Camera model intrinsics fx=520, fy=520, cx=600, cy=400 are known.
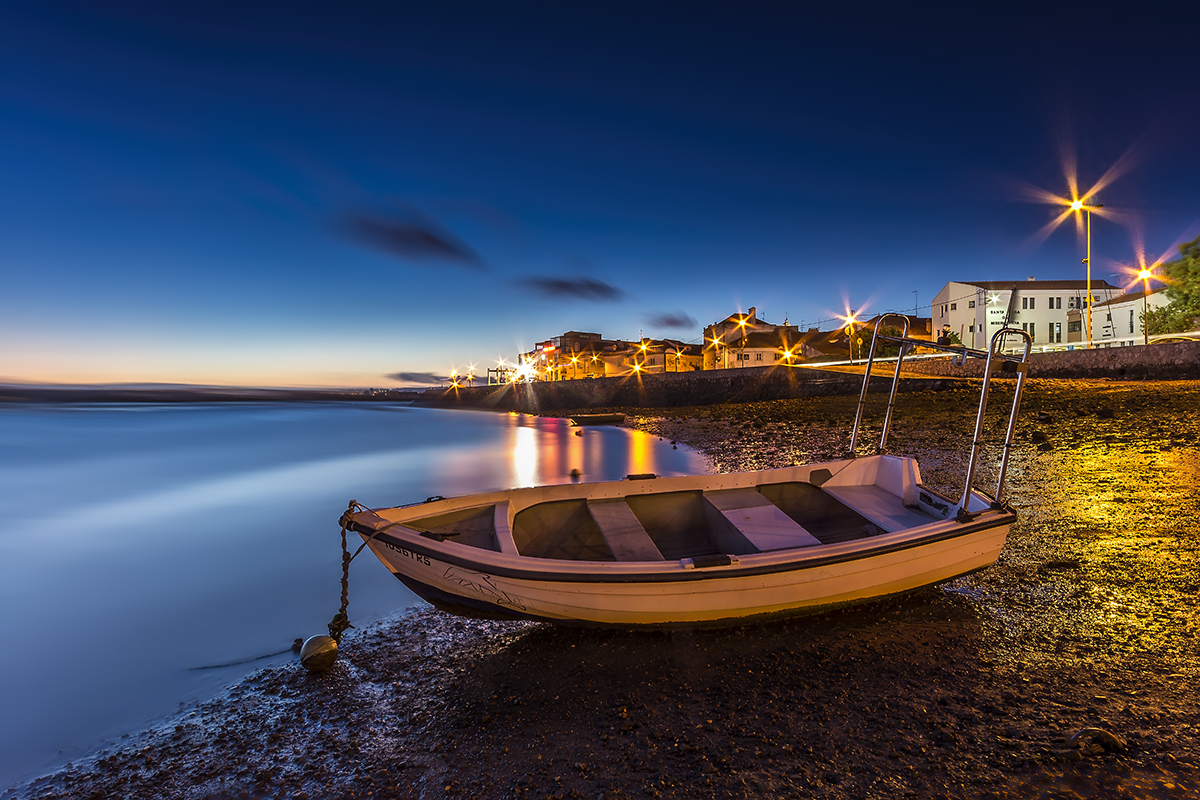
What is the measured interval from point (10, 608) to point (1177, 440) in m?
24.0

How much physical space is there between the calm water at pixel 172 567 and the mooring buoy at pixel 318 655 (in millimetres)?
1053

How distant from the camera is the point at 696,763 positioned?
11.8ft

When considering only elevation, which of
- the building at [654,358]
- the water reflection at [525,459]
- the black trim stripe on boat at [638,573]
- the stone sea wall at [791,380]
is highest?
the building at [654,358]

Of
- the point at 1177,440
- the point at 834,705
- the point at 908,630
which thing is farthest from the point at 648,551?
the point at 1177,440

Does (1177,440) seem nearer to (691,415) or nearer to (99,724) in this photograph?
(99,724)

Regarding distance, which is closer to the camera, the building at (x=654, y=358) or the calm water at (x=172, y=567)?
the calm water at (x=172, y=567)

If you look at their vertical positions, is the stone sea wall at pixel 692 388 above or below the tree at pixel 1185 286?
below

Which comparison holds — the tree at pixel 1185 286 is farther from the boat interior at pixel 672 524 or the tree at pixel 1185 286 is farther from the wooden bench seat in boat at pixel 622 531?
the wooden bench seat in boat at pixel 622 531

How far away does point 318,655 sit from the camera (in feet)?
17.0

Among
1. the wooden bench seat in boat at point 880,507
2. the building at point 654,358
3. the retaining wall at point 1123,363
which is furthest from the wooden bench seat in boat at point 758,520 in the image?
the building at point 654,358

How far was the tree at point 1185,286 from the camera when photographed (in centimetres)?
3388

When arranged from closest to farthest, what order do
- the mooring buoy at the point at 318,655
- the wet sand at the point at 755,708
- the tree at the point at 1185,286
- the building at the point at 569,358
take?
the wet sand at the point at 755,708 < the mooring buoy at the point at 318,655 < the tree at the point at 1185,286 < the building at the point at 569,358

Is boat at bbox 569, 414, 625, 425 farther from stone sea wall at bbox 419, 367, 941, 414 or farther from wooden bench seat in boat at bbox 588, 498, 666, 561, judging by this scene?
wooden bench seat in boat at bbox 588, 498, 666, 561

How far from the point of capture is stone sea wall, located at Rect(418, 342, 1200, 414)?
87.5ft
